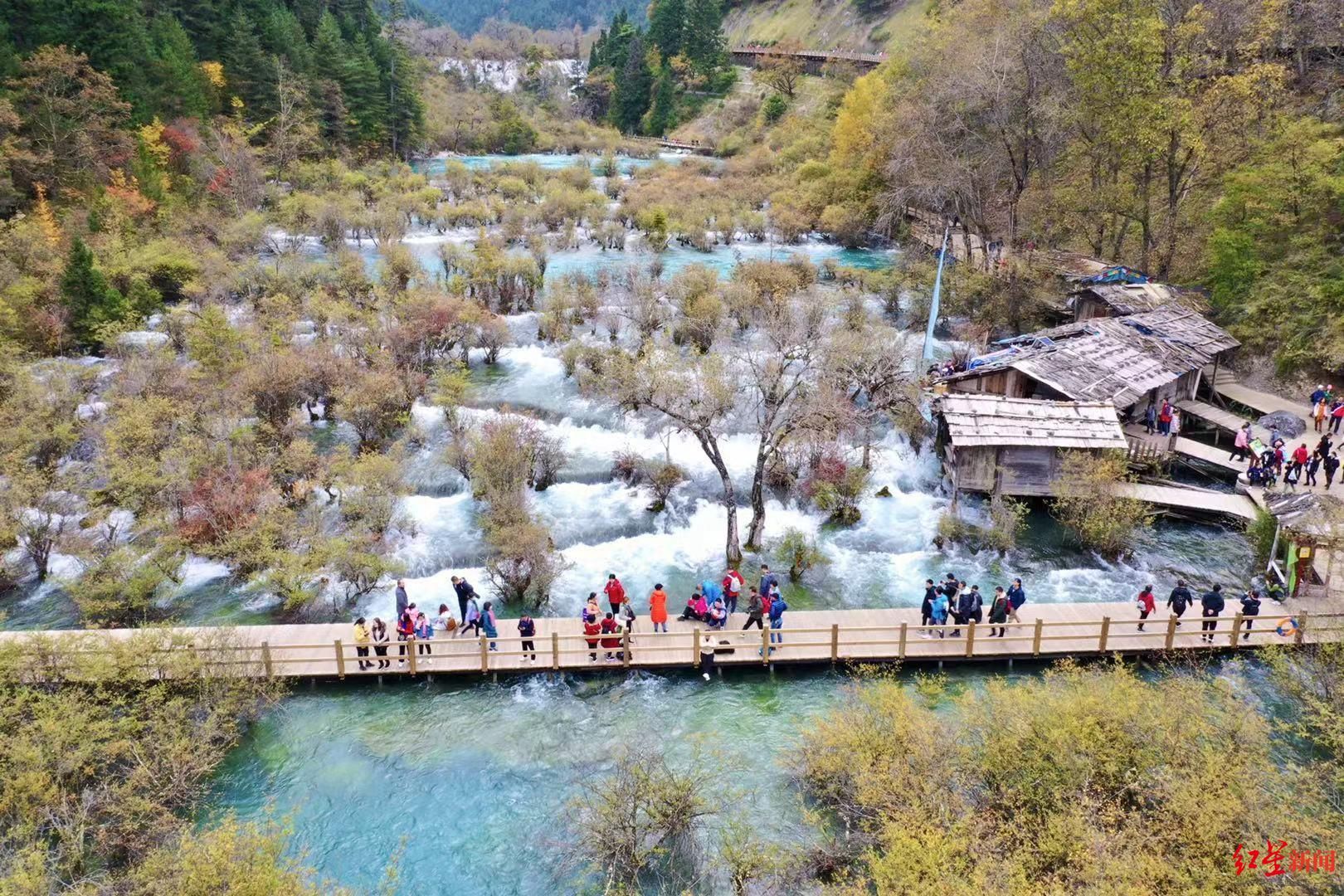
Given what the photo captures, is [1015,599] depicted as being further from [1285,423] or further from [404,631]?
[1285,423]

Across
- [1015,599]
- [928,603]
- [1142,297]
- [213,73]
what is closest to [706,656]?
[928,603]

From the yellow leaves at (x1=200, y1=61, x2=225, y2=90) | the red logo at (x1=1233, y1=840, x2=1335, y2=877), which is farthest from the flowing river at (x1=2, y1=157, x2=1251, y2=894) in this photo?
the yellow leaves at (x1=200, y1=61, x2=225, y2=90)

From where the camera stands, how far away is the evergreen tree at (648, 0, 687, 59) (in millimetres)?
97750

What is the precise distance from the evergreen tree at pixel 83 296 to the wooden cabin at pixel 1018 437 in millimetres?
31864

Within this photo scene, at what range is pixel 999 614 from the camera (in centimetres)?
1834

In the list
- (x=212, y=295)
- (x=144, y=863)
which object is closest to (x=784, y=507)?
(x=144, y=863)

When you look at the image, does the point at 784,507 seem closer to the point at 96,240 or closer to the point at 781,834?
the point at 781,834

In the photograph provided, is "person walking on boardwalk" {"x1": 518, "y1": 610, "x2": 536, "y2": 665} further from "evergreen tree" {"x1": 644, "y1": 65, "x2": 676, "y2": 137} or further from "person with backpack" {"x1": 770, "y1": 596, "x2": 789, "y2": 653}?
"evergreen tree" {"x1": 644, "y1": 65, "x2": 676, "y2": 137}

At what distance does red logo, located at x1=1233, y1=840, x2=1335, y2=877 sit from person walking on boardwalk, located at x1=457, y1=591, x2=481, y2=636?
46.6ft

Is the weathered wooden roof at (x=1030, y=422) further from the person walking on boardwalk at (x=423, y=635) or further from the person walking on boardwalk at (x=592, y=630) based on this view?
the person walking on boardwalk at (x=423, y=635)

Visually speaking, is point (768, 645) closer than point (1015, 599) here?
Yes

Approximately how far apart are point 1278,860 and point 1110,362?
19.6 m

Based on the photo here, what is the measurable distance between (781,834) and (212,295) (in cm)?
3455

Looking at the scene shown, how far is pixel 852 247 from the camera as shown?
55.5 meters
